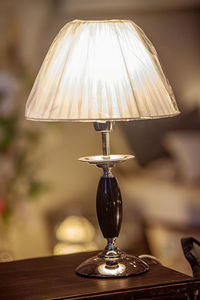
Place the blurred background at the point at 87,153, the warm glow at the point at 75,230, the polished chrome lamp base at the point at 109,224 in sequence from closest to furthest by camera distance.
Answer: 1. the polished chrome lamp base at the point at 109,224
2. the blurred background at the point at 87,153
3. the warm glow at the point at 75,230

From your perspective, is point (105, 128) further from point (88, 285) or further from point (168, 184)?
point (168, 184)

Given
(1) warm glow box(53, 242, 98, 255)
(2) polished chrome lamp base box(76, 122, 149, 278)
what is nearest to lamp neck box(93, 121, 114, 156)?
(2) polished chrome lamp base box(76, 122, 149, 278)

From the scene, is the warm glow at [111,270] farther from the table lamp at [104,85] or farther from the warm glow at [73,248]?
the warm glow at [73,248]

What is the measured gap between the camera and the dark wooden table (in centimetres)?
120

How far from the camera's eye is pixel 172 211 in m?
4.12

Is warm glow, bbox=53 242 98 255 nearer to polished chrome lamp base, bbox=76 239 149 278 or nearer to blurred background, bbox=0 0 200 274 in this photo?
blurred background, bbox=0 0 200 274

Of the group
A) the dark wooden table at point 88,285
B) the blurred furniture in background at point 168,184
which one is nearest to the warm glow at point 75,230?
the blurred furniture in background at point 168,184

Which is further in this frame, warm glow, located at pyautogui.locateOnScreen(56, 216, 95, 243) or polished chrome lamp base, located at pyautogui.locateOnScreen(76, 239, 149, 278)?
warm glow, located at pyautogui.locateOnScreen(56, 216, 95, 243)

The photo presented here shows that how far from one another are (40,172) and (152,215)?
81cm

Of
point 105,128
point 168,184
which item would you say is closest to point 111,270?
point 105,128

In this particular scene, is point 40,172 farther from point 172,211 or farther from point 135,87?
point 135,87

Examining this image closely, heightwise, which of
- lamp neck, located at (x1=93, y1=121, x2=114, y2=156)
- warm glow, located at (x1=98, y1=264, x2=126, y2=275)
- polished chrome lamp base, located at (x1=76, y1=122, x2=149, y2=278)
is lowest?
warm glow, located at (x1=98, y1=264, x2=126, y2=275)

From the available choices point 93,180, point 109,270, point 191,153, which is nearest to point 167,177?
point 191,153

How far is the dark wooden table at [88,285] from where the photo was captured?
120cm
